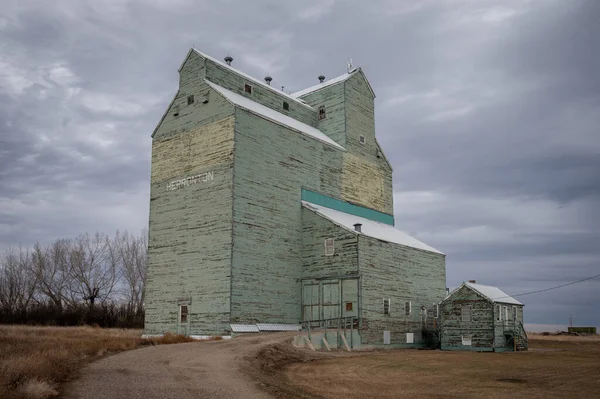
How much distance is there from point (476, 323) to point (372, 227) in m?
9.22

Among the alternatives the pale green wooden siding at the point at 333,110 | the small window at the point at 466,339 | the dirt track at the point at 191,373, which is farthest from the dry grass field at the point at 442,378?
the pale green wooden siding at the point at 333,110

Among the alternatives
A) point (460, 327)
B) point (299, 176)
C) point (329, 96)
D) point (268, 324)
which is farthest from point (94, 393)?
point (329, 96)

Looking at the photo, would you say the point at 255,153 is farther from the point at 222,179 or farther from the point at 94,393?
the point at 94,393

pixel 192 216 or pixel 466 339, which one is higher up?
pixel 192 216

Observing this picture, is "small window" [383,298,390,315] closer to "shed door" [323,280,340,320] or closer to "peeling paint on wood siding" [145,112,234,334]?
"shed door" [323,280,340,320]

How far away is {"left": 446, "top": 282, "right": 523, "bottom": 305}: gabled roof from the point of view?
36.5 m

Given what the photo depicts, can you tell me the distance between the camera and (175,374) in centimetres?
1577

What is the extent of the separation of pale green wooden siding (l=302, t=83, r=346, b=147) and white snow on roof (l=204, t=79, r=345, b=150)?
3.06ft

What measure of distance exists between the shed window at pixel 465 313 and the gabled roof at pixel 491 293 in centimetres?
118

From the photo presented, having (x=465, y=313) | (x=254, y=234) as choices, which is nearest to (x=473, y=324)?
(x=465, y=313)

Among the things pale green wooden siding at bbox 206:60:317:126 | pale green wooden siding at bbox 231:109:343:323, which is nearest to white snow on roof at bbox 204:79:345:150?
pale green wooden siding at bbox 231:109:343:323

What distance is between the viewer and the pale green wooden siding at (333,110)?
141 ft

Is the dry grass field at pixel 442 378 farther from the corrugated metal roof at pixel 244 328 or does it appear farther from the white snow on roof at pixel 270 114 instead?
the white snow on roof at pixel 270 114

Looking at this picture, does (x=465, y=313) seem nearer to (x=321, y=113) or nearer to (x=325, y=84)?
(x=321, y=113)
